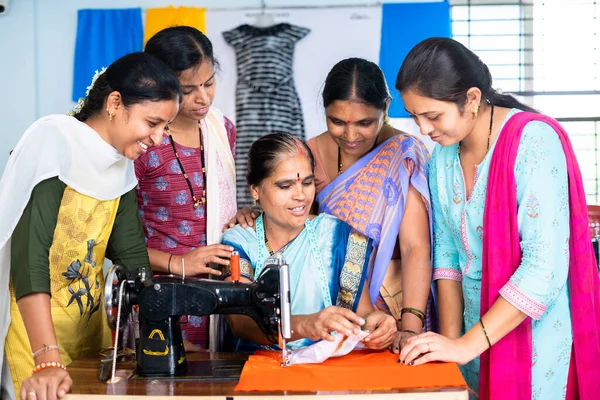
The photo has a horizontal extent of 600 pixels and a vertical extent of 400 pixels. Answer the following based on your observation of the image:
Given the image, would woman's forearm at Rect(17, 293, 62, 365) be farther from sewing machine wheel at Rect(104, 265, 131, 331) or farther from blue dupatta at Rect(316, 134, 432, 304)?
blue dupatta at Rect(316, 134, 432, 304)

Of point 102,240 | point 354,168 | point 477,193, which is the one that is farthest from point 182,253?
point 477,193

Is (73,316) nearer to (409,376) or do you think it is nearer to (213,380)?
(213,380)

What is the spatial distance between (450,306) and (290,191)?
66 centimetres

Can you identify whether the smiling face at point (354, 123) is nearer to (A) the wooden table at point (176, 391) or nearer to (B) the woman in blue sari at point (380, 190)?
(B) the woman in blue sari at point (380, 190)

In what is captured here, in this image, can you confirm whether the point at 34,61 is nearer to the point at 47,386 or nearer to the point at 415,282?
the point at 415,282

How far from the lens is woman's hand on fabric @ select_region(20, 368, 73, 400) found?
1803 millimetres

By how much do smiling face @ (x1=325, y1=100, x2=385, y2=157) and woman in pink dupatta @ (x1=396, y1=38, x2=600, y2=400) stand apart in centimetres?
42

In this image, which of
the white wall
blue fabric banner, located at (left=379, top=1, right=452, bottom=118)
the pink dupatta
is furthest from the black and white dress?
the pink dupatta

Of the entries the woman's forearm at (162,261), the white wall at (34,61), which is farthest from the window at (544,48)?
the woman's forearm at (162,261)

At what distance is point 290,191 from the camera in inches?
97.8

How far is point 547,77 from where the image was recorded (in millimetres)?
6324

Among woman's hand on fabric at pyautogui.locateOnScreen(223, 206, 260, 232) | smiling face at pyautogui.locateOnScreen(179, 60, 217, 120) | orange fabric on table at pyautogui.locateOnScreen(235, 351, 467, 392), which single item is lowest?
orange fabric on table at pyautogui.locateOnScreen(235, 351, 467, 392)

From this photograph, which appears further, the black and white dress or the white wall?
the white wall

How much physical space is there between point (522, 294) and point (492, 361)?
0.91 feet
